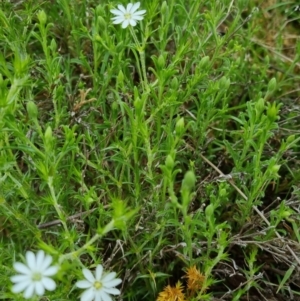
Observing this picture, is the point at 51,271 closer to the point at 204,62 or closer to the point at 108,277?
the point at 108,277

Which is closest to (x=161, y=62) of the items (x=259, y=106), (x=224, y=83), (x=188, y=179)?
(x=224, y=83)

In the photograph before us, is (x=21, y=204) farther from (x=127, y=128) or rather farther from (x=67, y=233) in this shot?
(x=127, y=128)

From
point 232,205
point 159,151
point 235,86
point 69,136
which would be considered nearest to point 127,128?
point 159,151

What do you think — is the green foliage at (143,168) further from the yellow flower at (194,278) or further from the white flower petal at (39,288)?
the white flower petal at (39,288)

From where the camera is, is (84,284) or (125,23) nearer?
(84,284)

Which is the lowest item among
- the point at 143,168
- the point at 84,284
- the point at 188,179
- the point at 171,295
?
the point at 171,295

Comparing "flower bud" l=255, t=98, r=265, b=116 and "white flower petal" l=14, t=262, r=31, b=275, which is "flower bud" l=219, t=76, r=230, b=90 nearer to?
"flower bud" l=255, t=98, r=265, b=116

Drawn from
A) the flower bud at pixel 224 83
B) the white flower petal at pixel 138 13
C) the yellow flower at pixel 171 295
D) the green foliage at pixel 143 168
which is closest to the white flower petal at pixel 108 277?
the green foliage at pixel 143 168

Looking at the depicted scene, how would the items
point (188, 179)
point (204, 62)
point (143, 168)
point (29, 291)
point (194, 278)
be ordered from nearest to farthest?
point (29, 291) → point (188, 179) → point (194, 278) → point (204, 62) → point (143, 168)

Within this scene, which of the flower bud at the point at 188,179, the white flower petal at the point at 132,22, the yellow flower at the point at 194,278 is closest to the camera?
the flower bud at the point at 188,179

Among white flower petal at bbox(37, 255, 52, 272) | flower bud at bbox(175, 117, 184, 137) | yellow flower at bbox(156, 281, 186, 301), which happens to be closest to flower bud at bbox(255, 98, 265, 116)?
flower bud at bbox(175, 117, 184, 137)

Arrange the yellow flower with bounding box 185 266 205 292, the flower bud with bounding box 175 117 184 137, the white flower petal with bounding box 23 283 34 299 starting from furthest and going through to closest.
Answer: the yellow flower with bounding box 185 266 205 292 → the flower bud with bounding box 175 117 184 137 → the white flower petal with bounding box 23 283 34 299

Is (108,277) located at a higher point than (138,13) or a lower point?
lower
